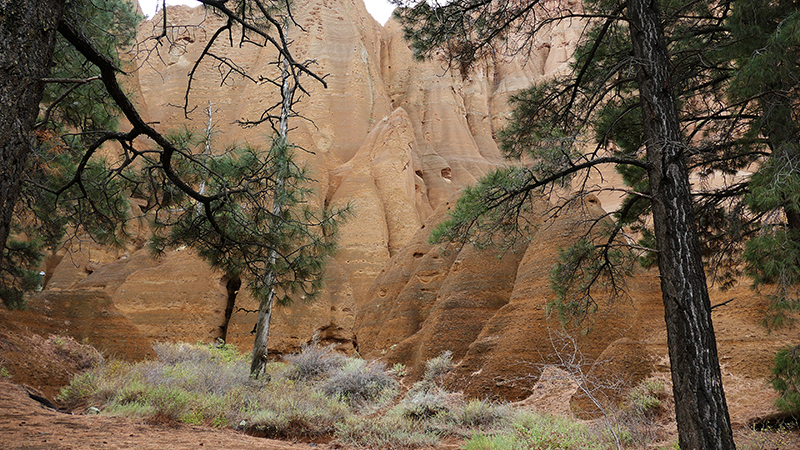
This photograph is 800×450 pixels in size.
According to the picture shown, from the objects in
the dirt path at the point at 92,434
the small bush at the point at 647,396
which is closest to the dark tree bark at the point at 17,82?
the dirt path at the point at 92,434

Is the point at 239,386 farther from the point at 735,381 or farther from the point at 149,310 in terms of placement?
the point at 149,310

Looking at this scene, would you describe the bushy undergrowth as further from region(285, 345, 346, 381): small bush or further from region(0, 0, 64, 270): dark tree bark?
region(0, 0, 64, 270): dark tree bark

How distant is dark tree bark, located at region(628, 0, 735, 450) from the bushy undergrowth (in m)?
1.81

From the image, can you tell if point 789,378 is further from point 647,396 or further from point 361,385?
point 361,385

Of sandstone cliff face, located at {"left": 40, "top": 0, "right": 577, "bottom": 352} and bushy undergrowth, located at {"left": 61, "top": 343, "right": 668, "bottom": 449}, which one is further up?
sandstone cliff face, located at {"left": 40, "top": 0, "right": 577, "bottom": 352}

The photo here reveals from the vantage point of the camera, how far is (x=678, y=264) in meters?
4.64

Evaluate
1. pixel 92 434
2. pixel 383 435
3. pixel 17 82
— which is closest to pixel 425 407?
pixel 383 435

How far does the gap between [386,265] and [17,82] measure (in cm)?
1625

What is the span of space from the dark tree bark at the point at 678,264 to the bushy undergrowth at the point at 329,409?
1.81m

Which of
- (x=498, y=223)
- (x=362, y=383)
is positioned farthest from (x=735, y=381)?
(x=362, y=383)

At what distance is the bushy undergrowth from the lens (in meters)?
6.73

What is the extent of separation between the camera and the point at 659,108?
5.18m

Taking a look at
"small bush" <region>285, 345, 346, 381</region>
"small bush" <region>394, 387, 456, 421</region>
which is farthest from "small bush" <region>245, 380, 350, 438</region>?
"small bush" <region>285, 345, 346, 381</region>

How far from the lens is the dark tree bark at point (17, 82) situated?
8.60 ft
